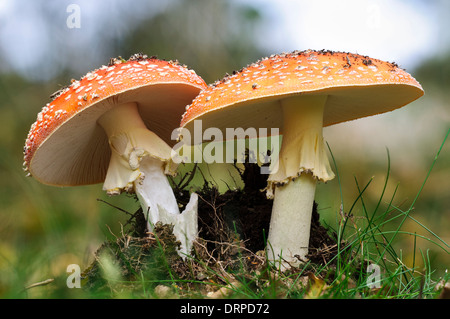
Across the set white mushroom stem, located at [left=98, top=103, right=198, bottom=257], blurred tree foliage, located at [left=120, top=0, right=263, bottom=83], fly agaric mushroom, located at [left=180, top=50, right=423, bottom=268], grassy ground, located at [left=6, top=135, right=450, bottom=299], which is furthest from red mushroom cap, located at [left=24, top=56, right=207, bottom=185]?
blurred tree foliage, located at [left=120, top=0, right=263, bottom=83]

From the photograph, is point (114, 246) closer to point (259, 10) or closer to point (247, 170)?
point (247, 170)

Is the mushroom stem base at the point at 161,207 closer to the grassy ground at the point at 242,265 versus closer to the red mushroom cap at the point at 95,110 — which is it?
the grassy ground at the point at 242,265

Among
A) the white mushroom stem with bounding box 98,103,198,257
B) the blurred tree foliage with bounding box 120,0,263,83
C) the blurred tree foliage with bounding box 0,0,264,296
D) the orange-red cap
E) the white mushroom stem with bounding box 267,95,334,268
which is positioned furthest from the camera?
the blurred tree foliage with bounding box 120,0,263,83

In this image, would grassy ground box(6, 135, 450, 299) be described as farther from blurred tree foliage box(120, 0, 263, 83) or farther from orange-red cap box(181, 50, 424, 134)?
blurred tree foliage box(120, 0, 263, 83)

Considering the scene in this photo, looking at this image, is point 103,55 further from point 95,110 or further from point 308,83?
point 308,83

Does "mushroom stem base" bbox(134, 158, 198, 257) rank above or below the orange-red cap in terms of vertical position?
below
